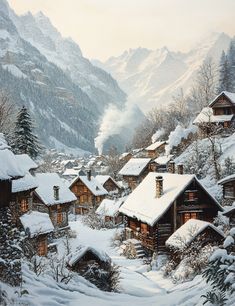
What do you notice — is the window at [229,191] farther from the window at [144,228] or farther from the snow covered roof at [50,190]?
the snow covered roof at [50,190]

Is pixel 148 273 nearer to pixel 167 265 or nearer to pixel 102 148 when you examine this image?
pixel 167 265

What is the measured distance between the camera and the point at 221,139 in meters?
60.8

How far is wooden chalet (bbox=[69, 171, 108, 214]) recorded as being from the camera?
70.9 metres

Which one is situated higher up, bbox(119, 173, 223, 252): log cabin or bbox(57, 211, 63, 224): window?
bbox(119, 173, 223, 252): log cabin

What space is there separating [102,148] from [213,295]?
177 meters

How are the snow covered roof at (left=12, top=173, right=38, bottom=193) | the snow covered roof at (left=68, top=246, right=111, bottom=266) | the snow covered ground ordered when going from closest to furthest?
the snow covered ground, the snow covered roof at (left=68, top=246, right=111, bottom=266), the snow covered roof at (left=12, top=173, right=38, bottom=193)

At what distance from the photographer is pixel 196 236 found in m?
32.0

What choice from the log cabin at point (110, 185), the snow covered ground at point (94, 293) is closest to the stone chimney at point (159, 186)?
the snow covered ground at point (94, 293)

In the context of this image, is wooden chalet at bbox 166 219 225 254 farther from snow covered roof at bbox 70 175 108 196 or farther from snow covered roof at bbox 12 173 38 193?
Answer: snow covered roof at bbox 70 175 108 196

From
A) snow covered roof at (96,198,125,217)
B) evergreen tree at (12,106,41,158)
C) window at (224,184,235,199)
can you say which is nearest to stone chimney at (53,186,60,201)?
evergreen tree at (12,106,41,158)

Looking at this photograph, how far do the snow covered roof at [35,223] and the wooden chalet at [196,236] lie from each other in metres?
10.8

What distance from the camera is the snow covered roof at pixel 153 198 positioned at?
120ft

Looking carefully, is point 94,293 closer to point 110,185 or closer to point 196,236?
point 196,236

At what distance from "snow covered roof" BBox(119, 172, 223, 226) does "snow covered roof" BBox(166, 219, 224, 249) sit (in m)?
2.64
